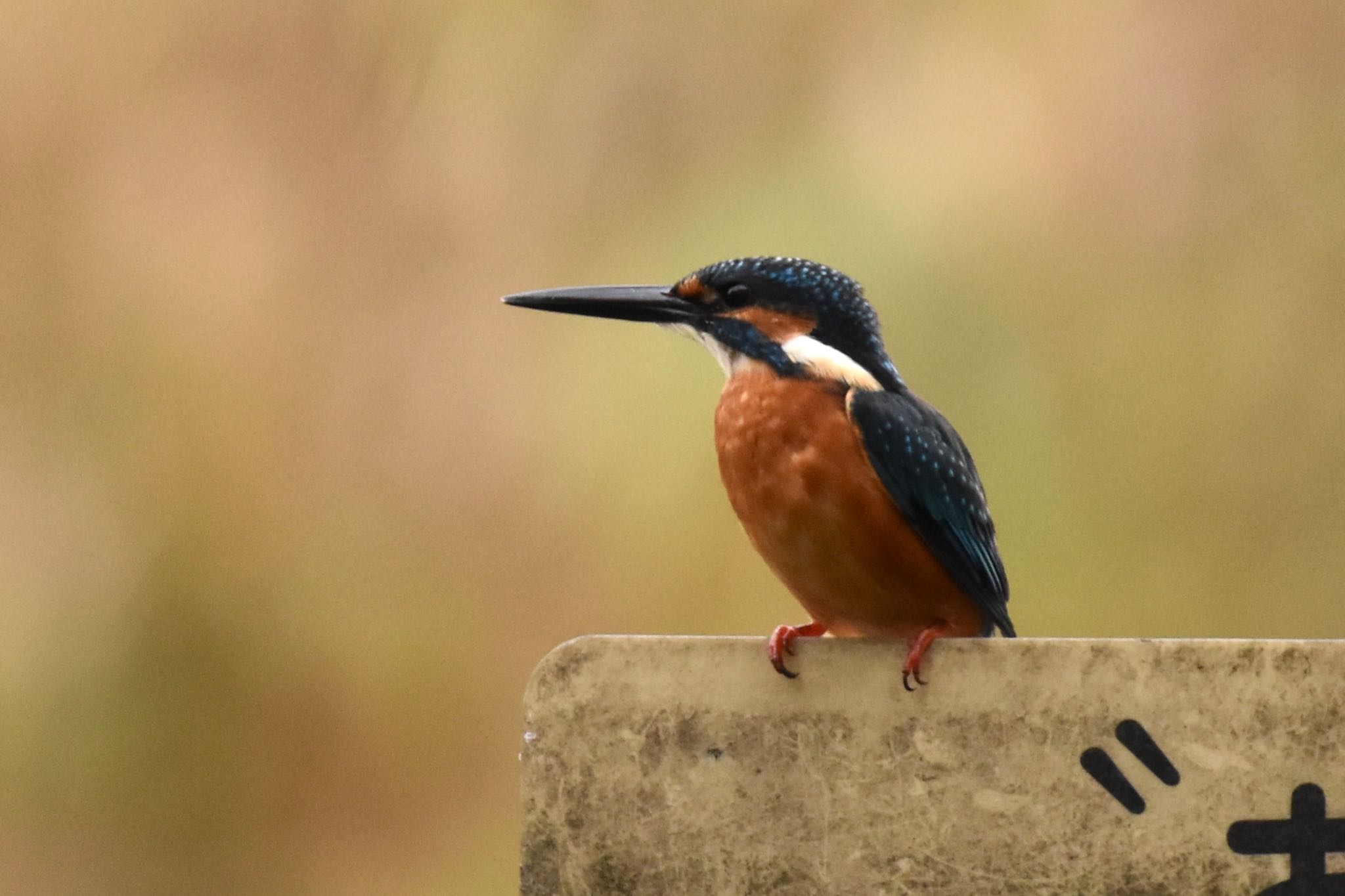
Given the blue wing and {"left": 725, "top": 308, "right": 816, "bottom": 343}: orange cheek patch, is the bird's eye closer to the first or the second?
{"left": 725, "top": 308, "right": 816, "bottom": 343}: orange cheek patch

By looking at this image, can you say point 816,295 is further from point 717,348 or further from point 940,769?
point 940,769

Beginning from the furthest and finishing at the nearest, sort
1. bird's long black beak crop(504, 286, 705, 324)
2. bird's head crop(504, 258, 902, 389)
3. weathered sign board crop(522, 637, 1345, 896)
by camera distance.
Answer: bird's head crop(504, 258, 902, 389) → bird's long black beak crop(504, 286, 705, 324) → weathered sign board crop(522, 637, 1345, 896)

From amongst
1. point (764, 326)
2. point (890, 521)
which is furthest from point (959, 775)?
point (764, 326)

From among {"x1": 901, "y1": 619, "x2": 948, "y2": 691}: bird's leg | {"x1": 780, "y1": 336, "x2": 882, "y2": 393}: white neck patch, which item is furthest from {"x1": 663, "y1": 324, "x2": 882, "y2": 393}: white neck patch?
{"x1": 901, "y1": 619, "x2": 948, "y2": 691}: bird's leg

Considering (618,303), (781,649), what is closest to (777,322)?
(618,303)

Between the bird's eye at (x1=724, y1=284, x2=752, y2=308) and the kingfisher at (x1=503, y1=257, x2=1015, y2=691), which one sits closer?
the kingfisher at (x1=503, y1=257, x2=1015, y2=691)

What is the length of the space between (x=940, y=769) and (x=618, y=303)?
608mm

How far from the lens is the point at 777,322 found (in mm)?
1407

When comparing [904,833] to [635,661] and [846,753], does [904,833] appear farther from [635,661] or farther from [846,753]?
[635,661]

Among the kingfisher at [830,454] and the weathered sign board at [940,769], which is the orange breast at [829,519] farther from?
the weathered sign board at [940,769]

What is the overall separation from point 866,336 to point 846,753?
596mm

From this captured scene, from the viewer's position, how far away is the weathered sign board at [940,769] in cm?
89

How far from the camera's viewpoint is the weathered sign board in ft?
2.91

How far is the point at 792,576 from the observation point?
4.35 feet
